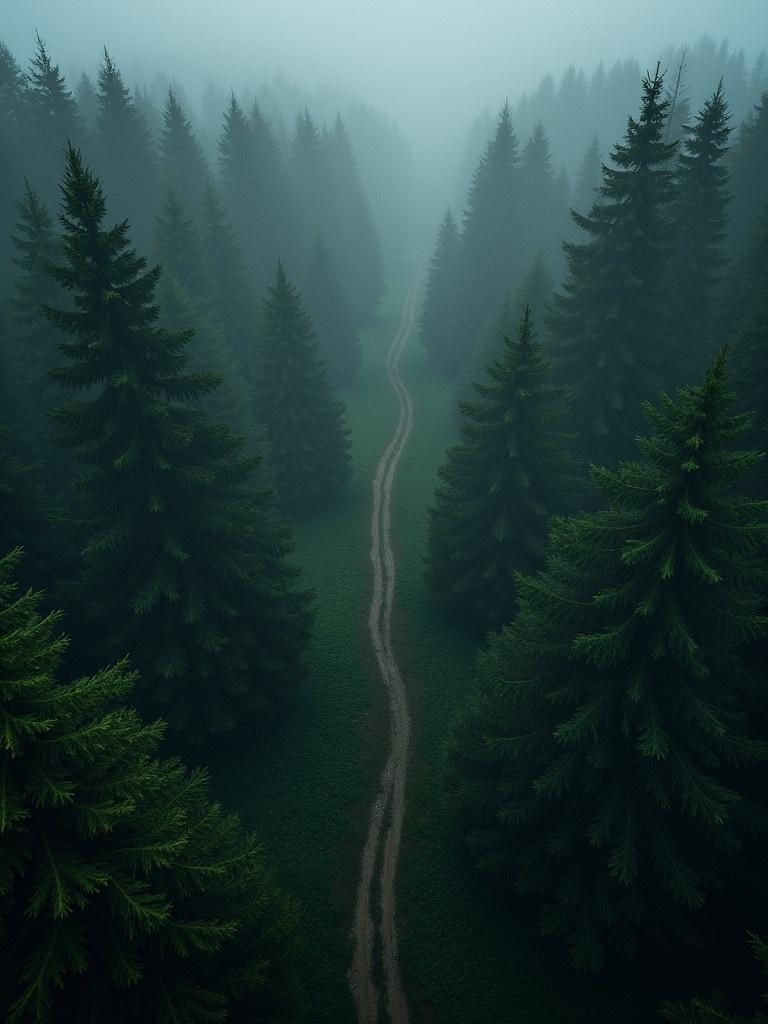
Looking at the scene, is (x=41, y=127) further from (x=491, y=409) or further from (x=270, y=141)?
(x=491, y=409)

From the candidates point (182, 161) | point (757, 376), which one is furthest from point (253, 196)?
point (757, 376)

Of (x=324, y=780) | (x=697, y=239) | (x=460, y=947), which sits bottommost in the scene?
(x=460, y=947)

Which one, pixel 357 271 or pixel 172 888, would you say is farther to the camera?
pixel 357 271

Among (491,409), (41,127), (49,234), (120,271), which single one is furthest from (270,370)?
(41,127)

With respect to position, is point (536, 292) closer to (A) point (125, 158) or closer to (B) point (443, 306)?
(B) point (443, 306)

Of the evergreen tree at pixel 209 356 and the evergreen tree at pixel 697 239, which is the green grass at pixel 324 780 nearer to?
the evergreen tree at pixel 209 356

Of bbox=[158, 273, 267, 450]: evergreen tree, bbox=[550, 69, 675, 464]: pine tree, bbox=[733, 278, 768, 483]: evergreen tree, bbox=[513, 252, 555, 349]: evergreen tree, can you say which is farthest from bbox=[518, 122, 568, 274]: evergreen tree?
bbox=[733, 278, 768, 483]: evergreen tree

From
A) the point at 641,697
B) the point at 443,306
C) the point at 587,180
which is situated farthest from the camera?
the point at 587,180
